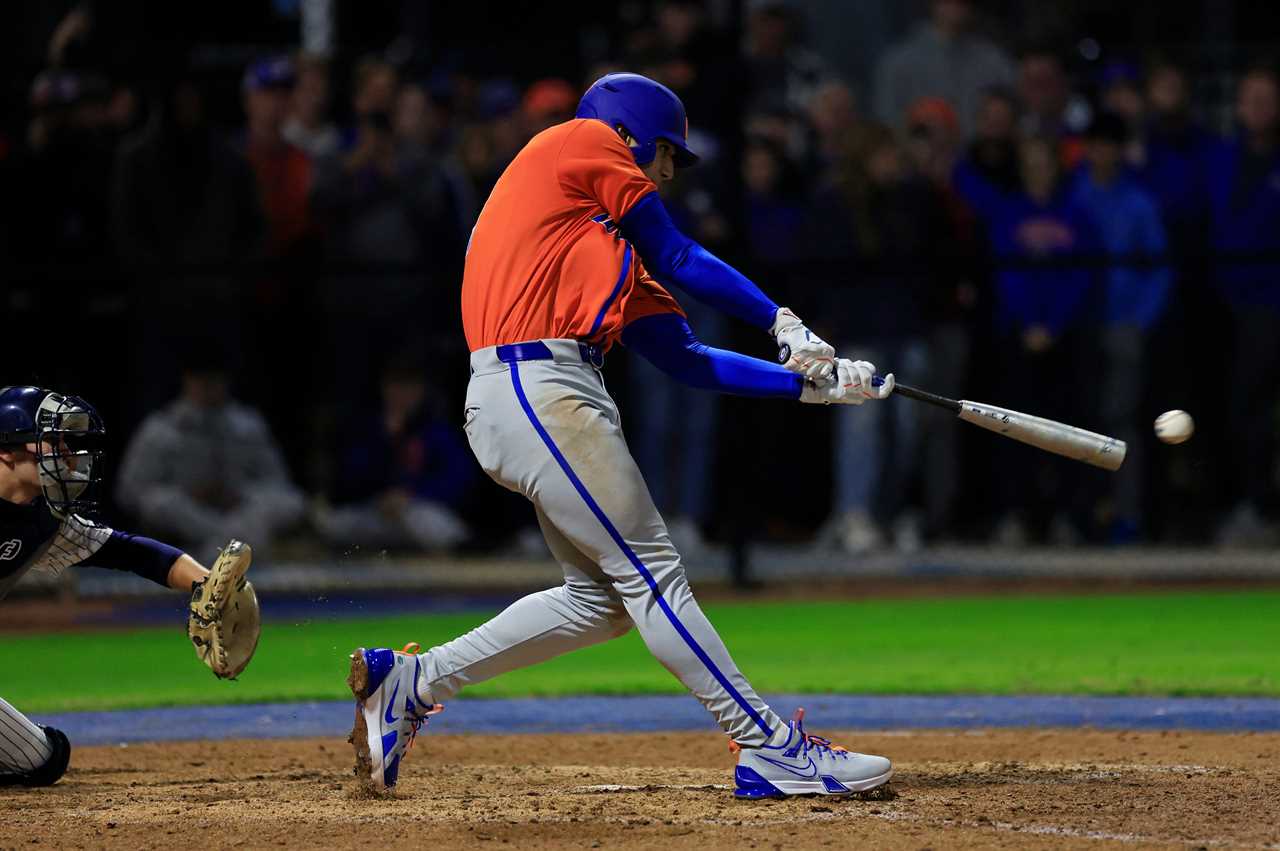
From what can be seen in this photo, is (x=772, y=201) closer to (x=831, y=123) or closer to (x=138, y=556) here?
(x=831, y=123)

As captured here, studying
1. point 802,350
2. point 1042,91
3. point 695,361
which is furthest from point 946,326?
point 802,350

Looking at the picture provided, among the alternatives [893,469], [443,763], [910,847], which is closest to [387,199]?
[893,469]

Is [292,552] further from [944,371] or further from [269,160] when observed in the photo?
[944,371]

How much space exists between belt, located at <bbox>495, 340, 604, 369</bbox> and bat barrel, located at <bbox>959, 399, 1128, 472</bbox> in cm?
116

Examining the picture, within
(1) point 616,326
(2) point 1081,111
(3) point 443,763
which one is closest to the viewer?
(1) point 616,326

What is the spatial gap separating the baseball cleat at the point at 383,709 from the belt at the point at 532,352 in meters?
0.92

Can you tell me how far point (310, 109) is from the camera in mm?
12086

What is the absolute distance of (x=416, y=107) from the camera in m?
12.0

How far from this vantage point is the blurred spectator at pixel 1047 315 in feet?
39.2

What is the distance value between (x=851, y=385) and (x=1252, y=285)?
7331 millimetres

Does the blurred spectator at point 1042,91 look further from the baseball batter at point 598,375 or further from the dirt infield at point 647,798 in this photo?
the baseball batter at point 598,375

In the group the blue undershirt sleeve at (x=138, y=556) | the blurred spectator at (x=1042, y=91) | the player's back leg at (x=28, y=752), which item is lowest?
the player's back leg at (x=28, y=752)

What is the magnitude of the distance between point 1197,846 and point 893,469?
289 inches

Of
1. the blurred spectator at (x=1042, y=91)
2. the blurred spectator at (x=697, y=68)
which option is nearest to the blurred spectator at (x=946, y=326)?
the blurred spectator at (x=1042, y=91)
